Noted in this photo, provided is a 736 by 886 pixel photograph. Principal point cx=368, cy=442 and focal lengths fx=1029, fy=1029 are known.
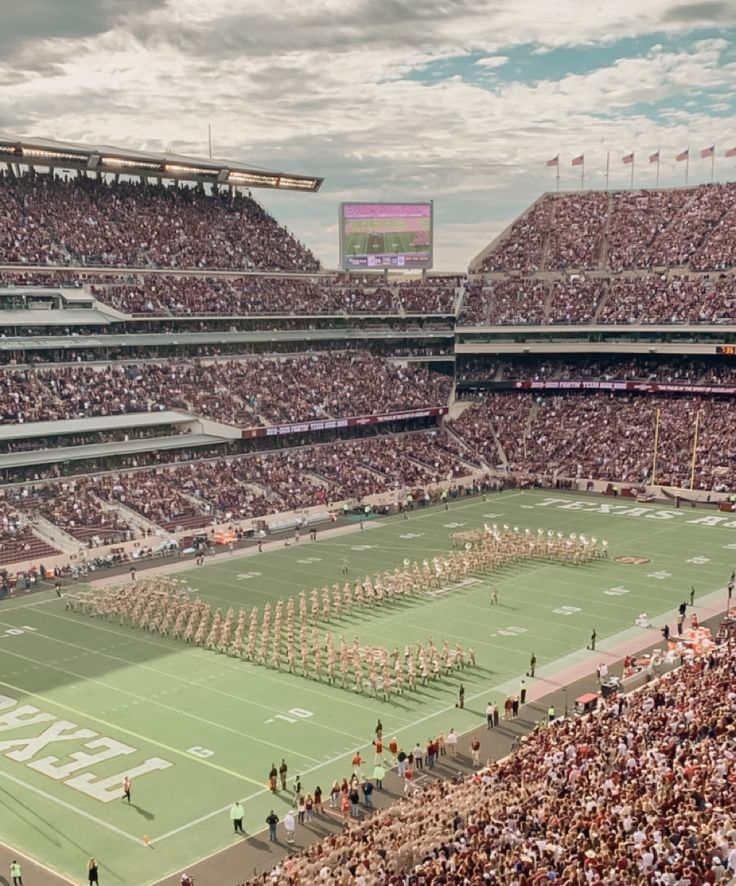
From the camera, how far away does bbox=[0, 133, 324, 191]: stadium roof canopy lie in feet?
200

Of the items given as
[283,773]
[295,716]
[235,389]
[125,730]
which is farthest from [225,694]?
[235,389]

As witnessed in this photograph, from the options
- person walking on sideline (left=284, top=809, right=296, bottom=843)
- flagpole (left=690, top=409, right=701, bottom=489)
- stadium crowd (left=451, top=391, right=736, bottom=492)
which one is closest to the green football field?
person walking on sideline (left=284, top=809, right=296, bottom=843)

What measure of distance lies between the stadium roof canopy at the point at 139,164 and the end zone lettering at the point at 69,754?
4153 centimetres

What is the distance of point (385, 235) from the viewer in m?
75.2

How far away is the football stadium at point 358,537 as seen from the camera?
20.1 meters

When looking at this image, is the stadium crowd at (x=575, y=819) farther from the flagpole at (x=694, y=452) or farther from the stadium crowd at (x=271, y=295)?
the stadium crowd at (x=271, y=295)

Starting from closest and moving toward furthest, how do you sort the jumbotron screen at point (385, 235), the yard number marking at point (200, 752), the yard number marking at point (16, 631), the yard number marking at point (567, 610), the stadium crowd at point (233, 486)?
the yard number marking at point (200, 752)
the yard number marking at point (16, 631)
the yard number marking at point (567, 610)
the stadium crowd at point (233, 486)
the jumbotron screen at point (385, 235)

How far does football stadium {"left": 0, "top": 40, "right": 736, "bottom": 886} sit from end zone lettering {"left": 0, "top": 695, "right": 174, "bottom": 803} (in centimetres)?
11

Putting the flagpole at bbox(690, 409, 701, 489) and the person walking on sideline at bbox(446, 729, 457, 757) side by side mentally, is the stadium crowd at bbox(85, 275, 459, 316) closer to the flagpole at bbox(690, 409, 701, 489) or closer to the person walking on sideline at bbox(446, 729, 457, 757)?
the flagpole at bbox(690, 409, 701, 489)

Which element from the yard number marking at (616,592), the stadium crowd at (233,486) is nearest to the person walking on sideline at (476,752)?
the yard number marking at (616,592)

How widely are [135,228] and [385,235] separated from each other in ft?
63.0

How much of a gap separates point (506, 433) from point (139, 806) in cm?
4988

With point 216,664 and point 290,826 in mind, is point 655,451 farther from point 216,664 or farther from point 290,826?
point 290,826

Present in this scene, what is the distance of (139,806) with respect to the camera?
22281 mm
